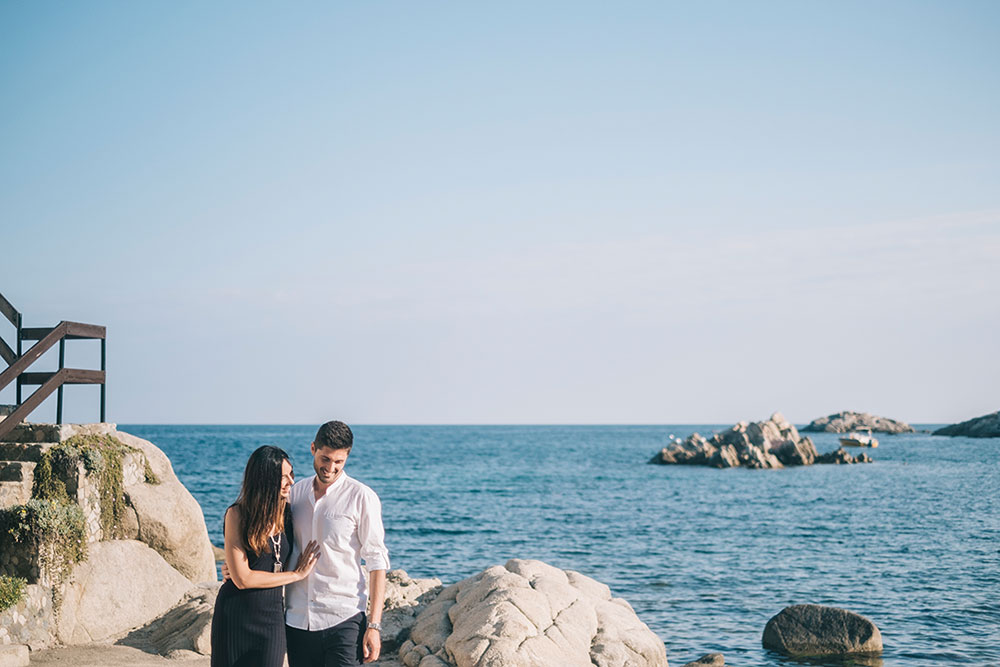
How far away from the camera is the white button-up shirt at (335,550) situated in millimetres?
5504

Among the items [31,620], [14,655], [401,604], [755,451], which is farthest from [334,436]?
[755,451]

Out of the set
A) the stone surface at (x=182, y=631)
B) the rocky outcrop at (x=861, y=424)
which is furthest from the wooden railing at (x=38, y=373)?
the rocky outcrop at (x=861, y=424)

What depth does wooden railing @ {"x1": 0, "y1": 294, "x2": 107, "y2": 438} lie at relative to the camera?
11.8 metres

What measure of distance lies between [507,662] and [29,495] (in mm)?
6836

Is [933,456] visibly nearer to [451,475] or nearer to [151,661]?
[451,475]

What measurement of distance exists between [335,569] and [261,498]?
0.73 metres

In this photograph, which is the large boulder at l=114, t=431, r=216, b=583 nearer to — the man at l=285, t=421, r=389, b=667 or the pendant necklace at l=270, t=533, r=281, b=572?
→ the man at l=285, t=421, r=389, b=667

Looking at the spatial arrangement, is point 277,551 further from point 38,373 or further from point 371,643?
point 38,373

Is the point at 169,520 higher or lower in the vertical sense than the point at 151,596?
higher

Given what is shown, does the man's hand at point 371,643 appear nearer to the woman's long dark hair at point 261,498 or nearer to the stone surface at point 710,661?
the woman's long dark hair at point 261,498

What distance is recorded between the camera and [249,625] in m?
5.32

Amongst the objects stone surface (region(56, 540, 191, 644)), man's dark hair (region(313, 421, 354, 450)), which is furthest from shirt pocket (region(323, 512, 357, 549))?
stone surface (region(56, 540, 191, 644))

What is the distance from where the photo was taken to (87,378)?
12.8 m

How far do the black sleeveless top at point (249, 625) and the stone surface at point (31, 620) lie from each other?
657 cm
